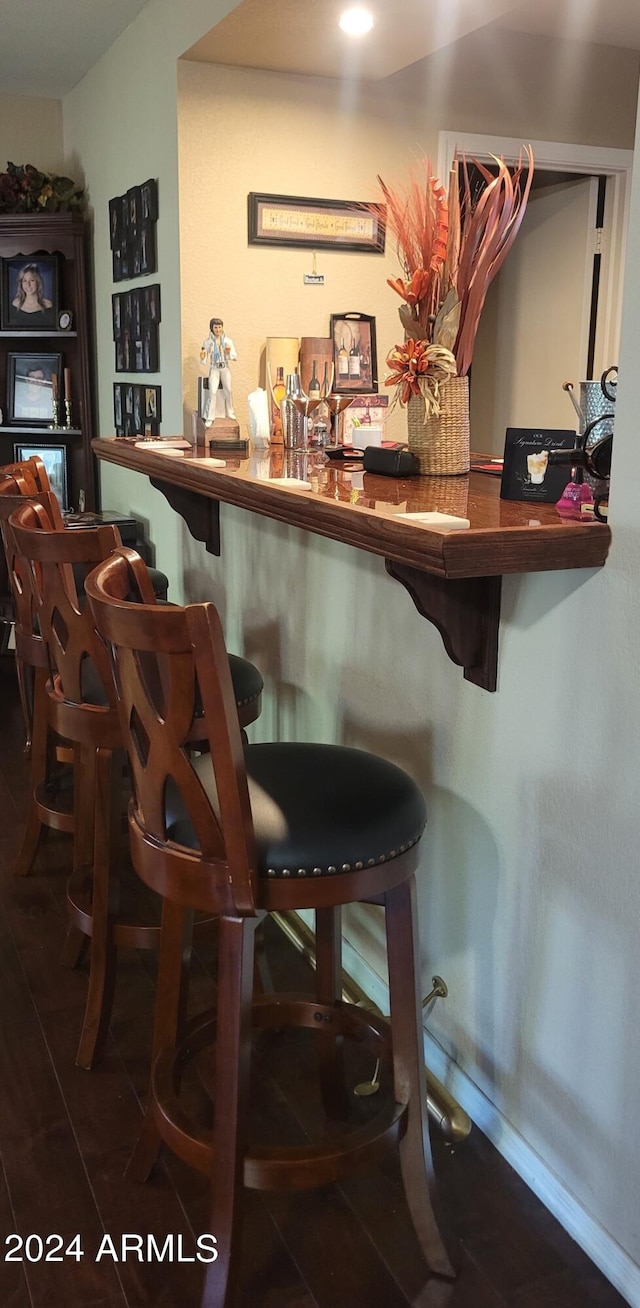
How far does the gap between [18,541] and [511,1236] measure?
144 centimetres

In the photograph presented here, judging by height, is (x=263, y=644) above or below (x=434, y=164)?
below

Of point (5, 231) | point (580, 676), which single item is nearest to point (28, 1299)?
point (580, 676)

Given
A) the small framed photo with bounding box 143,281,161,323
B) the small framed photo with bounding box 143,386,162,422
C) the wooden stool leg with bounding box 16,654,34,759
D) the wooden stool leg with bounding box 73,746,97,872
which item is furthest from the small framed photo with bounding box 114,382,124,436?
the wooden stool leg with bounding box 73,746,97,872

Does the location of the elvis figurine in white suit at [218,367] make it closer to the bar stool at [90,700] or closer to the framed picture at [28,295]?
the bar stool at [90,700]

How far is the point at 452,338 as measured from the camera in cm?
188

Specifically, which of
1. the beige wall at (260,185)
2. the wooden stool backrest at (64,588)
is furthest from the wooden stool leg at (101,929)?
the beige wall at (260,185)

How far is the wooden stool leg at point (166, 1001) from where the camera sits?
67.1 inches

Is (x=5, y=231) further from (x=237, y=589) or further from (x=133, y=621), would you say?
(x=133, y=621)

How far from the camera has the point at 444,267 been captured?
184 centimetres

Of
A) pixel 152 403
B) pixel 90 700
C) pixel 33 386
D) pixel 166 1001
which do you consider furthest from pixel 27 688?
pixel 33 386

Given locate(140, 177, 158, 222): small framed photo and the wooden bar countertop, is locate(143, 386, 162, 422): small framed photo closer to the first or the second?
locate(140, 177, 158, 222): small framed photo
